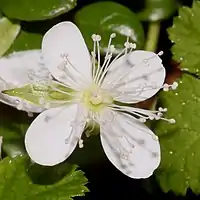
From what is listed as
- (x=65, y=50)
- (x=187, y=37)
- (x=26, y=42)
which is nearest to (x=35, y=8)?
(x=26, y=42)

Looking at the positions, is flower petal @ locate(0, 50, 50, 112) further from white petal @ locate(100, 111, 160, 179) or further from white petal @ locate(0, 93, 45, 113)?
white petal @ locate(100, 111, 160, 179)

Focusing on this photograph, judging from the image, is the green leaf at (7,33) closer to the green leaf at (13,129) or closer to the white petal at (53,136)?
the green leaf at (13,129)

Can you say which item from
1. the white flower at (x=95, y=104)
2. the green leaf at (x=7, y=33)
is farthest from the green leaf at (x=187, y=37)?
the green leaf at (x=7, y=33)

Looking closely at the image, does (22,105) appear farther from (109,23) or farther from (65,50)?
(109,23)

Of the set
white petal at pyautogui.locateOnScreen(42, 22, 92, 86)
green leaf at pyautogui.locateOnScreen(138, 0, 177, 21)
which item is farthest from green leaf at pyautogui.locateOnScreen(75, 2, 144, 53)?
white petal at pyautogui.locateOnScreen(42, 22, 92, 86)

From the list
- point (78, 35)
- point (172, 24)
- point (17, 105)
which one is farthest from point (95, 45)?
point (172, 24)
